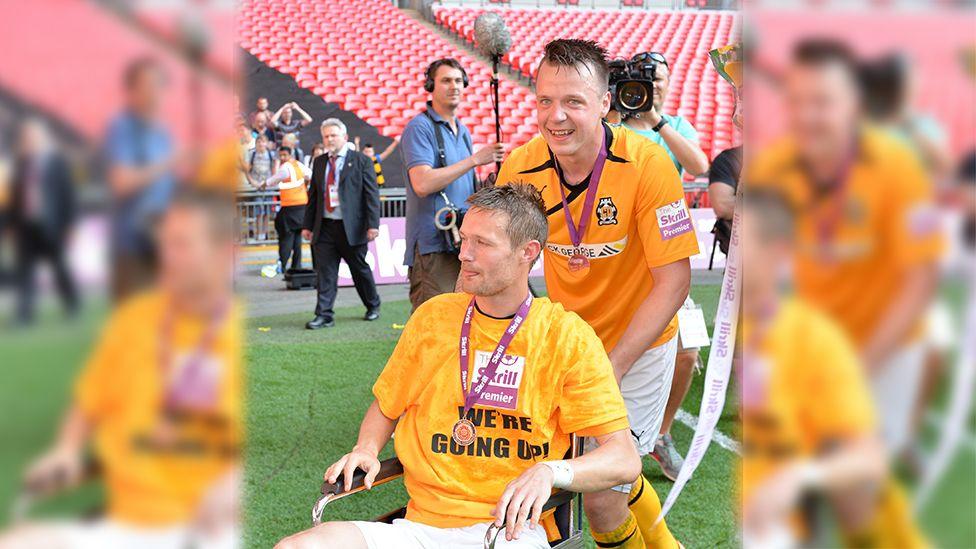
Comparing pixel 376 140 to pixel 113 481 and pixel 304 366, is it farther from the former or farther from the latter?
pixel 113 481

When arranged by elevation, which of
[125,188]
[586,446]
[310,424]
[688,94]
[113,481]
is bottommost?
[310,424]

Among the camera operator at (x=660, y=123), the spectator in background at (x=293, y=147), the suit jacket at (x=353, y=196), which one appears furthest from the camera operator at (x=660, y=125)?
the spectator in background at (x=293, y=147)

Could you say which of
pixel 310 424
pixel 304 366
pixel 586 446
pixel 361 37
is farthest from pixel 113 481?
pixel 361 37

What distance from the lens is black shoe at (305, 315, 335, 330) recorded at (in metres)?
7.41

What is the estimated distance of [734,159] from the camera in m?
3.95

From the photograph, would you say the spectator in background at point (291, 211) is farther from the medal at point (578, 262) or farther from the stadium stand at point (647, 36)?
the stadium stand at point (647, 36)

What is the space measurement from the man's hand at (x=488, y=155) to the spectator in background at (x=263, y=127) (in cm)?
824

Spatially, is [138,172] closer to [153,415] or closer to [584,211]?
[153,415]

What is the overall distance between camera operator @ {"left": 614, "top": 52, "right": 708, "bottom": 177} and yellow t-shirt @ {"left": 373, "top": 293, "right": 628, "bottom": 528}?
1.28 metres

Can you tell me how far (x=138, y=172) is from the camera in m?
0.37

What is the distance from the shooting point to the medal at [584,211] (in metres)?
2.69

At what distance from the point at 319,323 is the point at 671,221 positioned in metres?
5.18

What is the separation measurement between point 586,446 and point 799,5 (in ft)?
7.38

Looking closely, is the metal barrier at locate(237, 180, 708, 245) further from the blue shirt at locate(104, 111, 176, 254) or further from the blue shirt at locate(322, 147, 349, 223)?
the blue shirt at locate(104, 111, 176, 254)
